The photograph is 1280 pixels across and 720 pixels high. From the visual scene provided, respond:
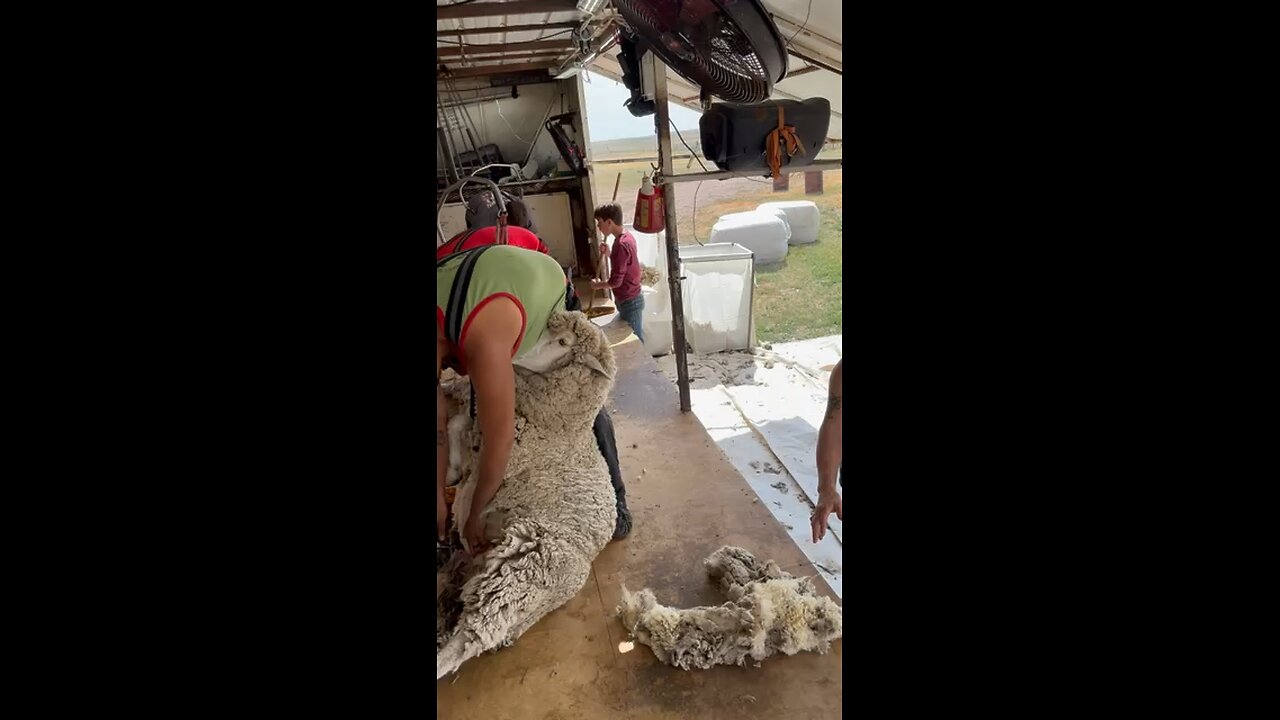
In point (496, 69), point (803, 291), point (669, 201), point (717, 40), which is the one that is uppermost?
point (496, 69)

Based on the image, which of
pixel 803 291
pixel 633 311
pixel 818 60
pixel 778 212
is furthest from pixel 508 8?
pixel 803 291

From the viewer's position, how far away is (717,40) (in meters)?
2.13

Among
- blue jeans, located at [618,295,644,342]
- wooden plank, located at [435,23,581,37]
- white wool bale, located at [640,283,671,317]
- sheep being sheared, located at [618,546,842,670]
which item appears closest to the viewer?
sheep being sheared, located at [618,546,842,670]

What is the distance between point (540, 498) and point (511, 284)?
26.3 inches

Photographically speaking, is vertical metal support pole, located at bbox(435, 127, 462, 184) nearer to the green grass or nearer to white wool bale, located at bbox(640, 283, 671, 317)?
white wool bale, located at bbox(640, 283, 671, 317)

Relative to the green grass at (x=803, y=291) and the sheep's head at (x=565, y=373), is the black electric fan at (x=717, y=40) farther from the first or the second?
the green grass at (x=803, y=291)

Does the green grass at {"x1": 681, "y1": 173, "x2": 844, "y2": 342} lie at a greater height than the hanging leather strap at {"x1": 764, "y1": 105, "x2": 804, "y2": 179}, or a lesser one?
lesser

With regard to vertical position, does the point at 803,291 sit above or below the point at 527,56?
below

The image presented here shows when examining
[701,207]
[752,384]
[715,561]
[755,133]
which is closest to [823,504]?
[715,561]

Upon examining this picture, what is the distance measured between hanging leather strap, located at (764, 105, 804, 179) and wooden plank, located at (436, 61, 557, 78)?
473cm

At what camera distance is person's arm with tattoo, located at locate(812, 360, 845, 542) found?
4.82 ft

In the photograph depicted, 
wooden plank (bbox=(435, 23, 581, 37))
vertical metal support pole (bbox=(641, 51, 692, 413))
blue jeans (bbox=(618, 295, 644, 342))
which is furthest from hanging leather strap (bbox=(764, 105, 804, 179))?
wooden plank (bbox=(435, 23, 581, 37))

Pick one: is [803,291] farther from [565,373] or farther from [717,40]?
[565,373]

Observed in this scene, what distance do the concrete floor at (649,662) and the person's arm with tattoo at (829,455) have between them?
0.38 m
